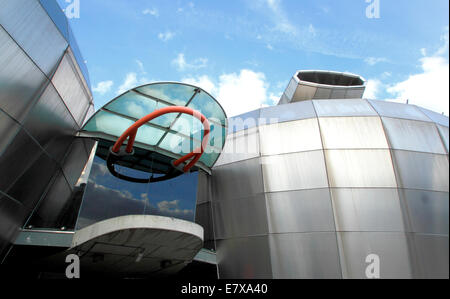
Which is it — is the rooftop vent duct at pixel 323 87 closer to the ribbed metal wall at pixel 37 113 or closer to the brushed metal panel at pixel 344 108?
the brushed metal panel at pixel 344 108

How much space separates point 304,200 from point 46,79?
43.4 feet

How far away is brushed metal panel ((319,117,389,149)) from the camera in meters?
14.6

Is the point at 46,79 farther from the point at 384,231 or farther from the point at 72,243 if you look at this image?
the point at 384,231

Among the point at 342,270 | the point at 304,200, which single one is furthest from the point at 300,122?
the point at 342,270

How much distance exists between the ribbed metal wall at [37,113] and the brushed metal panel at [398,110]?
17271mm

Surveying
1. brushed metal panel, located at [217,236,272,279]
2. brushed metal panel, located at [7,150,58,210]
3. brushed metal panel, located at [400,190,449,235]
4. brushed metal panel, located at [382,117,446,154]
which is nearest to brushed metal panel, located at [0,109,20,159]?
brushed metal panel, located at [7,150,58,210]

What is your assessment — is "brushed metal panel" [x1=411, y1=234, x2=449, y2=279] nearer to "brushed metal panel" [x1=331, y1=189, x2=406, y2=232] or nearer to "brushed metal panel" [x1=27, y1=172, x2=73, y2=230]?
"brushed metal panel" [x1=331, y1=189, x2=406, y2=232]

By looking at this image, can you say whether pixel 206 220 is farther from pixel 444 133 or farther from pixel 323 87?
pixel 323 87

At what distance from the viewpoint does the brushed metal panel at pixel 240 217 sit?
14.6m

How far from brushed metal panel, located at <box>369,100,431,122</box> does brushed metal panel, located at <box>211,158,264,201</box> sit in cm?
822

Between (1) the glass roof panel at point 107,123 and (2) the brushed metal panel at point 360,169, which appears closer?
(2) the brushed metal panel at point 360,169

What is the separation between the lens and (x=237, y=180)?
54.0ft

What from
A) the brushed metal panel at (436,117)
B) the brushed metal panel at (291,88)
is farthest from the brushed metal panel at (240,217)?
the brushed metal panel at (291,88)

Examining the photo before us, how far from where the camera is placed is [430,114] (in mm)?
16312
